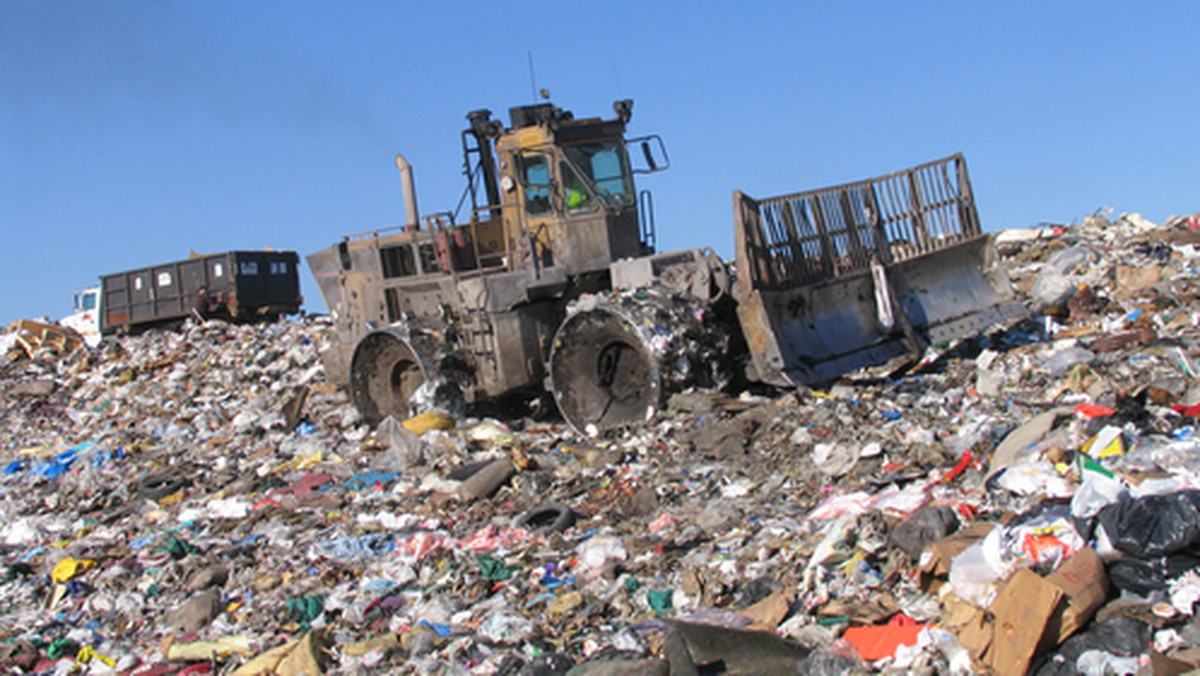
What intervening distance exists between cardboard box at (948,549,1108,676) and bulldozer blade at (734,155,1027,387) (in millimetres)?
3513

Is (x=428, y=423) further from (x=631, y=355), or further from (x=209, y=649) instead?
(x=209, y=649)

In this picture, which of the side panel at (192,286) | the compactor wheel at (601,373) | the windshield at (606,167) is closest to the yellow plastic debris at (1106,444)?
the compactor wheel at (601,373)

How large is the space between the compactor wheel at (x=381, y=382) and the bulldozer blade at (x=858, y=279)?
378 centimetres

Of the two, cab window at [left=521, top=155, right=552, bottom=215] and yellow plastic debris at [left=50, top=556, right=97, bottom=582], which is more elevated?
cab window at [left=521, top=155, right=552, bottom=215]

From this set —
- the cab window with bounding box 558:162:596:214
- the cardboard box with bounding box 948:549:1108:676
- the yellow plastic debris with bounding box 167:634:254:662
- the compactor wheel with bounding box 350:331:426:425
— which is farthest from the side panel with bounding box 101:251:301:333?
the cardboard box with bounding box 948:549:1108:676

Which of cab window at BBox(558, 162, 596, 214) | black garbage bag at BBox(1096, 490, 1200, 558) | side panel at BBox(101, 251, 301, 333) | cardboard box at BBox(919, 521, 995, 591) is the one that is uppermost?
side panel at BBox(101, 251, 301, 333)

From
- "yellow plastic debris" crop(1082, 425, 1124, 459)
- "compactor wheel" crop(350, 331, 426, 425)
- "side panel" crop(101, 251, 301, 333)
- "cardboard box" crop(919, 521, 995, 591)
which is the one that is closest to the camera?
"cardboard box" crop(919, 521, 995, 591)

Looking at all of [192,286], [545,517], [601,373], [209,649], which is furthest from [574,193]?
[192,286]

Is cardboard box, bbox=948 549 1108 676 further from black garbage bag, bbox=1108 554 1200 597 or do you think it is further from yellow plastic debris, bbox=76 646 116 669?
yellow plastic debris, bbox=76 646 116 669

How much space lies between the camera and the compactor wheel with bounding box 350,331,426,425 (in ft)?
31.1

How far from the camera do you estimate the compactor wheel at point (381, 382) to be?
947 cm

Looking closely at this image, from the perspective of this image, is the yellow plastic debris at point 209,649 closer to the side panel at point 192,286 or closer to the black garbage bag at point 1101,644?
the black garbage bag at point 1101,644

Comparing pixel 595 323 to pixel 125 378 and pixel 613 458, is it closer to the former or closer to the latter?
pixel 613 458

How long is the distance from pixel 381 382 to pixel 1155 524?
24.3ft
